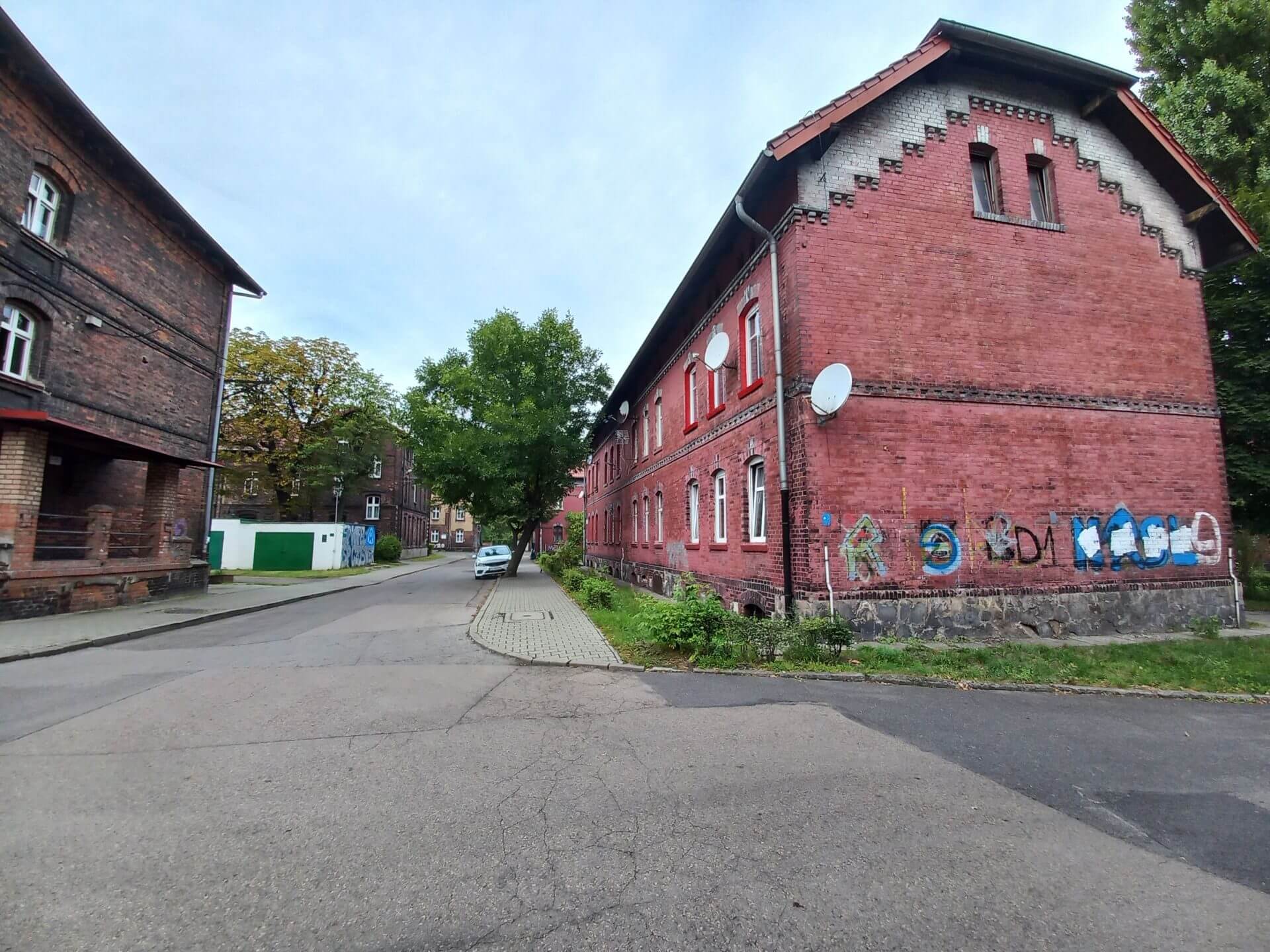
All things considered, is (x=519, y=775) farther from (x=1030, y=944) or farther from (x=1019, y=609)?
(x=1019, y=609)

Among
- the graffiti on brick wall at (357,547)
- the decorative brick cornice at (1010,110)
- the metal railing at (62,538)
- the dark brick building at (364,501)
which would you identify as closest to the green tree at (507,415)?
the metal railing at (62,538)

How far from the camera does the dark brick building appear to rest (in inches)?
1371

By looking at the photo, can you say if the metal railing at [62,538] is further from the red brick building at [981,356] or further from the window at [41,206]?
the red brick building at [981,356]

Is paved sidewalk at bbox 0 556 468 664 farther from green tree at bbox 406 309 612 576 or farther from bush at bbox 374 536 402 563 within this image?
bush at bbox 374 536 402 563

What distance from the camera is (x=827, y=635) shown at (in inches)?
306

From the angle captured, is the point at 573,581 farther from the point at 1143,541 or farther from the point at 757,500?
the point at 1143,541

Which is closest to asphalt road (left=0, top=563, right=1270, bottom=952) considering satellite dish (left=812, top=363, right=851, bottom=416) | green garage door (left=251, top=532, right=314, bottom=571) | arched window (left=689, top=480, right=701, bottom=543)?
satellite dish (left=812, top=363, right=851, bottom=416)

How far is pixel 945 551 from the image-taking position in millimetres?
9695

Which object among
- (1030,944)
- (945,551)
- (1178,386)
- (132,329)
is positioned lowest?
(1030,944)

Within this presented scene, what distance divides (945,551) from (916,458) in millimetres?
1564

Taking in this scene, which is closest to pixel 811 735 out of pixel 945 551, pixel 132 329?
pixel 945 551

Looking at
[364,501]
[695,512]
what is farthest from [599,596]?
[364,501]

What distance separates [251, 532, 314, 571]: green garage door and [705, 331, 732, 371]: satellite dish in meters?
27.9

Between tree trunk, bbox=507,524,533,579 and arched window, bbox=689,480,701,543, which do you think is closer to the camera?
arched window, bbox=689,480,701,543
